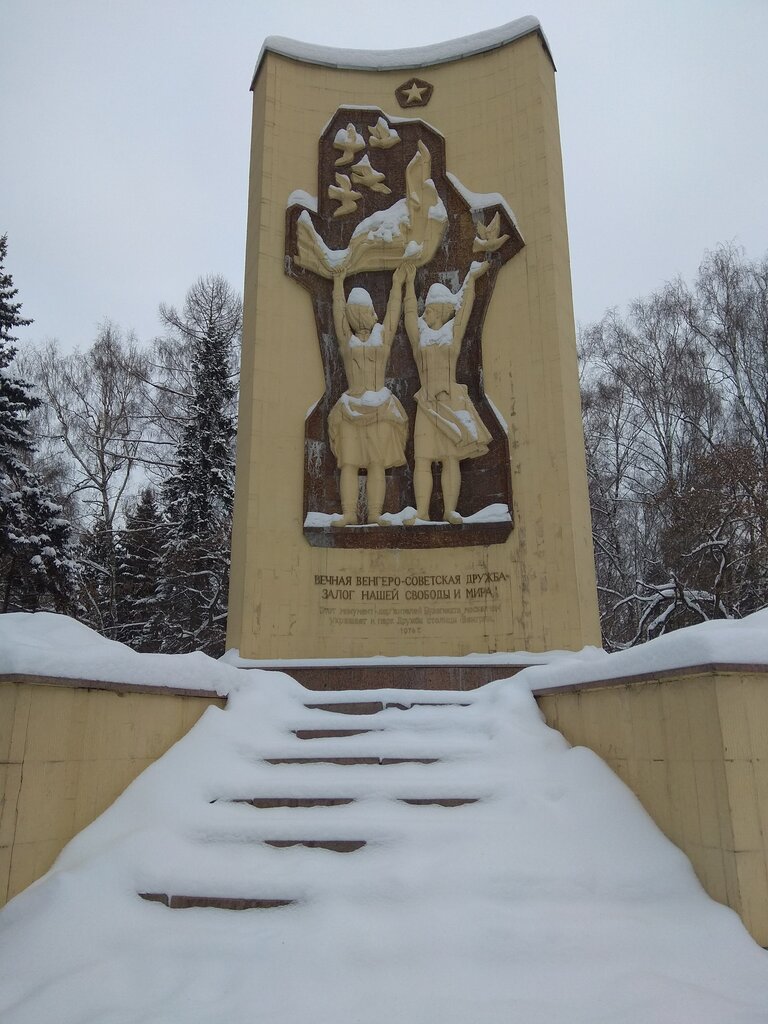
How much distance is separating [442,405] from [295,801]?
511 centimetres

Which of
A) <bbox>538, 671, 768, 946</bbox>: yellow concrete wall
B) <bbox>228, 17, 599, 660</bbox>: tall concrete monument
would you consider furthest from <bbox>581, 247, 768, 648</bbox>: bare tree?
<bbox>538, 671, 768, 946</bbox>: yellow concrete wall

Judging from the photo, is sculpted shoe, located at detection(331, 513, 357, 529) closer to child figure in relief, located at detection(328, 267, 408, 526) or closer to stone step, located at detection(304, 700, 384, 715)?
child figure in relief, located at detection(328, 267, 408, 526)

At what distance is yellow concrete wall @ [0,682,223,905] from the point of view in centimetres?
371

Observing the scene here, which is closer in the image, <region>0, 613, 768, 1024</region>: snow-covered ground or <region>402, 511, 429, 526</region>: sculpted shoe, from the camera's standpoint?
<region>0, 613, 768, 1024</region>: snow-covered ground

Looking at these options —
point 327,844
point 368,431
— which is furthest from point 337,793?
point 368,431

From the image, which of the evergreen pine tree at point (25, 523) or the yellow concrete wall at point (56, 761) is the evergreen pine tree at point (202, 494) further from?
the yellow concrete wall at point (56, 761)

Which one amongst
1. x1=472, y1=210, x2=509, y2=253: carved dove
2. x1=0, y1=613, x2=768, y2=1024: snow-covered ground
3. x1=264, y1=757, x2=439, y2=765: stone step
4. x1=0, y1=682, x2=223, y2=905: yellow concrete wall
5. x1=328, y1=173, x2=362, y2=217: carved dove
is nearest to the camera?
x1=0, y1=613, x2=768, y2=1024: snow-covered ground

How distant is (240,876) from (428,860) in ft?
2.81

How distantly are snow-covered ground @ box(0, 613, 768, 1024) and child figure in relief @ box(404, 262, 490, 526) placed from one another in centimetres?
377

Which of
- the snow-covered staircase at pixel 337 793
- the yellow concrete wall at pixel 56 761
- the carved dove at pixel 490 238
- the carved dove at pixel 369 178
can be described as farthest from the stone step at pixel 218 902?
the carved dove at pixel 369 178

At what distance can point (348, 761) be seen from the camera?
461 cm

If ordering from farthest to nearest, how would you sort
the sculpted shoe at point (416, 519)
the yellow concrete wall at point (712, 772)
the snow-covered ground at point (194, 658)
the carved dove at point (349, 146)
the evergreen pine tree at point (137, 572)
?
the evergreen pine tree at point (137, 572), the carved dove at point (349, 146), the sculpted shoe at point (416, 519), the snow-covered ground at point (194, 658), the yellow concrete wall at point (712, 772)

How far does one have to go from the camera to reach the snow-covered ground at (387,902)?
2.70 m

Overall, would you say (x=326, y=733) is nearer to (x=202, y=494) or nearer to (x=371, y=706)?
(x=371, y=706)
